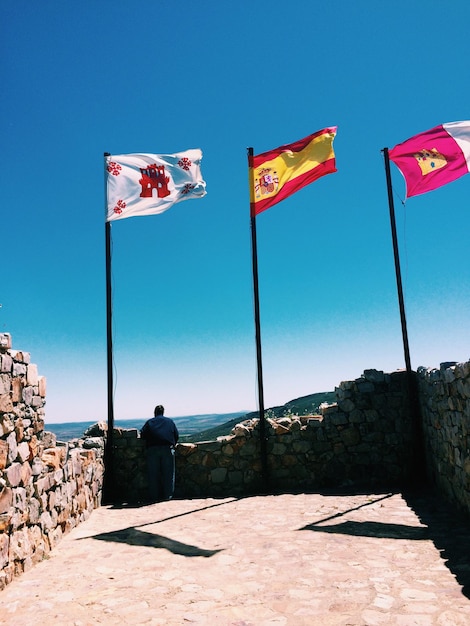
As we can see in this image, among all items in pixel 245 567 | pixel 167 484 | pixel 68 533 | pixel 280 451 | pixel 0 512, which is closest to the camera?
pixel 0 512

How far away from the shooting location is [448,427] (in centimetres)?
765

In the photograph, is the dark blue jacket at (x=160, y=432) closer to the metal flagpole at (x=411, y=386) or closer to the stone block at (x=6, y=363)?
the stone block at (x=6, y=363)

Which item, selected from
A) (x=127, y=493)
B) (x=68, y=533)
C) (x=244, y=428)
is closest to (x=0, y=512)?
(x=68, y=533)

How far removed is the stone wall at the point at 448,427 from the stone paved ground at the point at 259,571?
0.56m

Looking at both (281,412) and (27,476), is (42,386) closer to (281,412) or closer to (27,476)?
(27,476)

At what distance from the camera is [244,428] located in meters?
10.5

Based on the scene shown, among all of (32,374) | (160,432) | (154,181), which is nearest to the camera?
(32,374)

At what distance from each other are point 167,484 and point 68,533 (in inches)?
117

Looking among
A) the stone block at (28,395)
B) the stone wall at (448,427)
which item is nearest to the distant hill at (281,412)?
the stone wall at (448,427)

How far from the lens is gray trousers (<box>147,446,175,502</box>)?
31.8ft

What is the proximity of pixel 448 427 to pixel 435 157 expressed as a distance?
6.07 meters

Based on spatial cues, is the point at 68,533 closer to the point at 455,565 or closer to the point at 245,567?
the point at 245,567

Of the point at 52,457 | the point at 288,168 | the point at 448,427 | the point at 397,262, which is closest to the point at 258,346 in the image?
the point at 397,262

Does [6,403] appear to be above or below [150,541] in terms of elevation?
above
